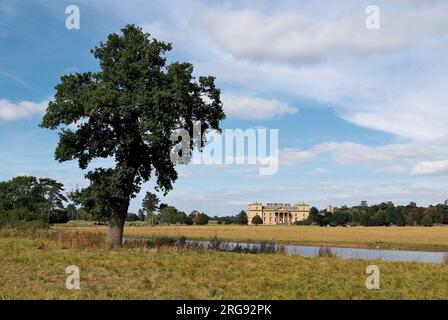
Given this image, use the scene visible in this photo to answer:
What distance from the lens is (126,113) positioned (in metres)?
27.7

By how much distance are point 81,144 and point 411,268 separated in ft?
67.7

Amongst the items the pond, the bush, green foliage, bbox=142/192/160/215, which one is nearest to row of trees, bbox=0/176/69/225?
green foliage, bbox=142/192/160/215

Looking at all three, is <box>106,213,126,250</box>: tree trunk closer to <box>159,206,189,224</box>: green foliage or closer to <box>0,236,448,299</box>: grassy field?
<box>0,236,448,299</box>: grassy field

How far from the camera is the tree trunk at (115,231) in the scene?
30066mm

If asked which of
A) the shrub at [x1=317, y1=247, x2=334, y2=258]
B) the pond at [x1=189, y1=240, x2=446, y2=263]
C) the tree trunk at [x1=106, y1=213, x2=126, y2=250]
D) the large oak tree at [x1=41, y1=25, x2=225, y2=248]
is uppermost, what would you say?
the large oak tree at [x1=41, y1=25, x2=225, y2=248]

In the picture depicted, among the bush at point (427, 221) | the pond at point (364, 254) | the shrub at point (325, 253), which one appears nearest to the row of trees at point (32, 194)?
the pond at point (364, 254)

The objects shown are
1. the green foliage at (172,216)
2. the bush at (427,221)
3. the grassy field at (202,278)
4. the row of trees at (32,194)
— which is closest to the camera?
the grassy field at (202,278)

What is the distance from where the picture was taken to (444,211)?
160 m

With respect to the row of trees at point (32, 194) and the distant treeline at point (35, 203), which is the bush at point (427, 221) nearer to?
the distant treeline at point (35, 203)

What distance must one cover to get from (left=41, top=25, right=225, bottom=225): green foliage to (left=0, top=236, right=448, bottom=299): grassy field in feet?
23.3

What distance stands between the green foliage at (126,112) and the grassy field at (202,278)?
709cm

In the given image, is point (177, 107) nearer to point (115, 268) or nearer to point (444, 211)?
point (115, 268)

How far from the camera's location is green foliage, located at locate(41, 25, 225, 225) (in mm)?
27594
